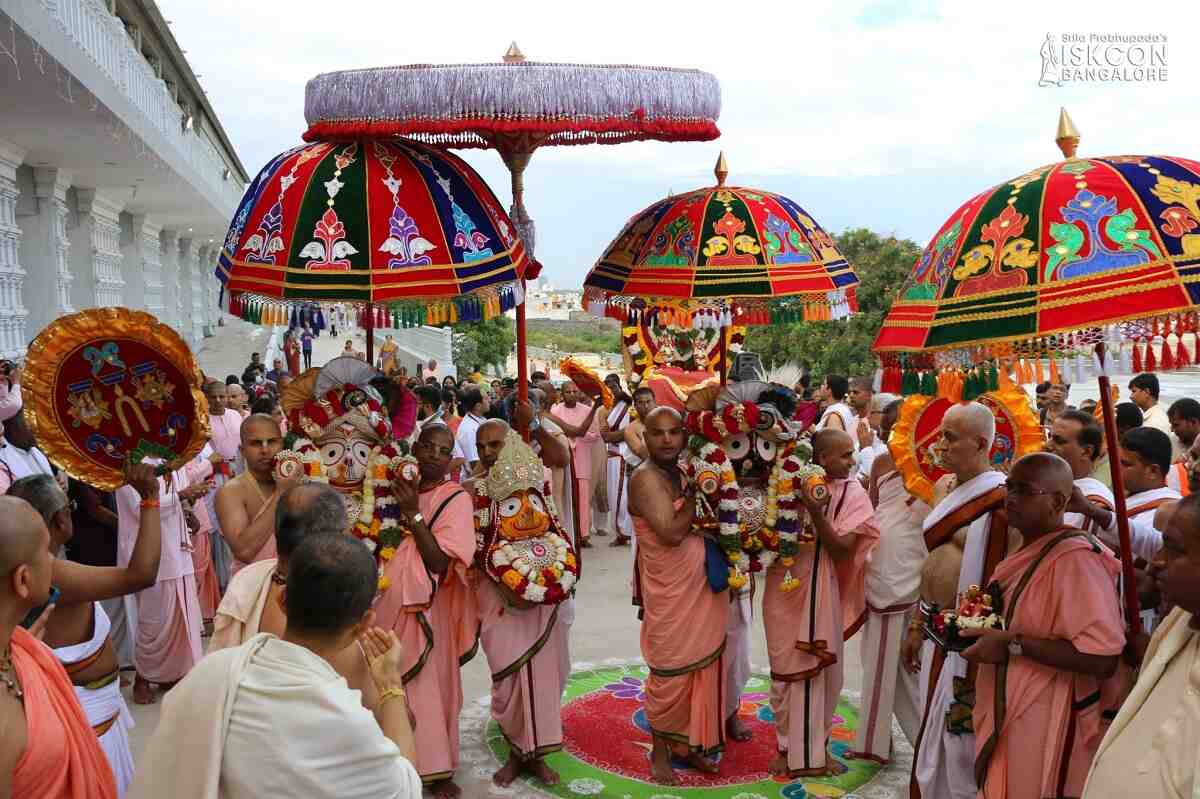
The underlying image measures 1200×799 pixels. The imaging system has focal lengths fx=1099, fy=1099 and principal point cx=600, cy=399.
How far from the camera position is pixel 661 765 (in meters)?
6.04

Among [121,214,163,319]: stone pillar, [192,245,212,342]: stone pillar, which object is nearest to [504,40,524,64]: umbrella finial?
[121,214,163,319]: stone pillar

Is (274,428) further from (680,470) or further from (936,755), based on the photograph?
(936,755)

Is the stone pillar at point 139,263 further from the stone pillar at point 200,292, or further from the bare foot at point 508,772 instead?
the bare foot at point 508,772

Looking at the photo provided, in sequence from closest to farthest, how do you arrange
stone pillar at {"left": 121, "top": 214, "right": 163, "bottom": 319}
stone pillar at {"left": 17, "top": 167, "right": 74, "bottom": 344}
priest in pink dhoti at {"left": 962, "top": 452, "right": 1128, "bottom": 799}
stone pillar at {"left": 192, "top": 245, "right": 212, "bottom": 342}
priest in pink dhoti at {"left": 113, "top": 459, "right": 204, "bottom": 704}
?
priest in pink dhoti at {"left": 962, "top": 452, "right": 1128, "bottom": 799} < priest in pink dhoti at {"left": 113, "top": 459, "right": 204, "bottom": 704} < stone pillar at {"left": 17, "top": 167, "right": 74, "bottom": 344} < stone pillar at {"left": 121, "top": 214, "right": 163, "bottom": 319} < stone pillar at {"left": 192, "top": 245, "right": 212, "bottom": 342}

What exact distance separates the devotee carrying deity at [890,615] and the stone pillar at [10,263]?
1140cm

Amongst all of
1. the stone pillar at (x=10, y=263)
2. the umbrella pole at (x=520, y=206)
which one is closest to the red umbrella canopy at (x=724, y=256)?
the umbrella pole at (x=520, y=206)

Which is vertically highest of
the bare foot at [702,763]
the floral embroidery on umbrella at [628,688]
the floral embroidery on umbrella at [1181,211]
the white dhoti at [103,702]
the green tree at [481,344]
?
the floral embroidery on umbrella at [1181,211]

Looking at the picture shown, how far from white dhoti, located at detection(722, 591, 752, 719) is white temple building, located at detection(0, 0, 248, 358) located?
6686 mm

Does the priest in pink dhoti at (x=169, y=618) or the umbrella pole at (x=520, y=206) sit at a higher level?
the umbrella pole at (x=520, y=206)

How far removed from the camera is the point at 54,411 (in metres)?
4.20

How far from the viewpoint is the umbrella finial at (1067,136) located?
13.3 ft

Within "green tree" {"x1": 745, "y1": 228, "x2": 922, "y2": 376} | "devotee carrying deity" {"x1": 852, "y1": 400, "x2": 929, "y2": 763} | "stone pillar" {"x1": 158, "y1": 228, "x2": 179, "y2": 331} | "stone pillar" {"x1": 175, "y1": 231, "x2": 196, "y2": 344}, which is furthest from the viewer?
"stone pillar" {"x1": 175, "y1": 231, "x2": 196, "y2": 344}

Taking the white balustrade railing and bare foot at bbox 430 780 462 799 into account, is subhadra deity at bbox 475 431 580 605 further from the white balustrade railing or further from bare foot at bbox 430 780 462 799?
the white balustrade railing

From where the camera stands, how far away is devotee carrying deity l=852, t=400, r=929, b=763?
19.9ft
